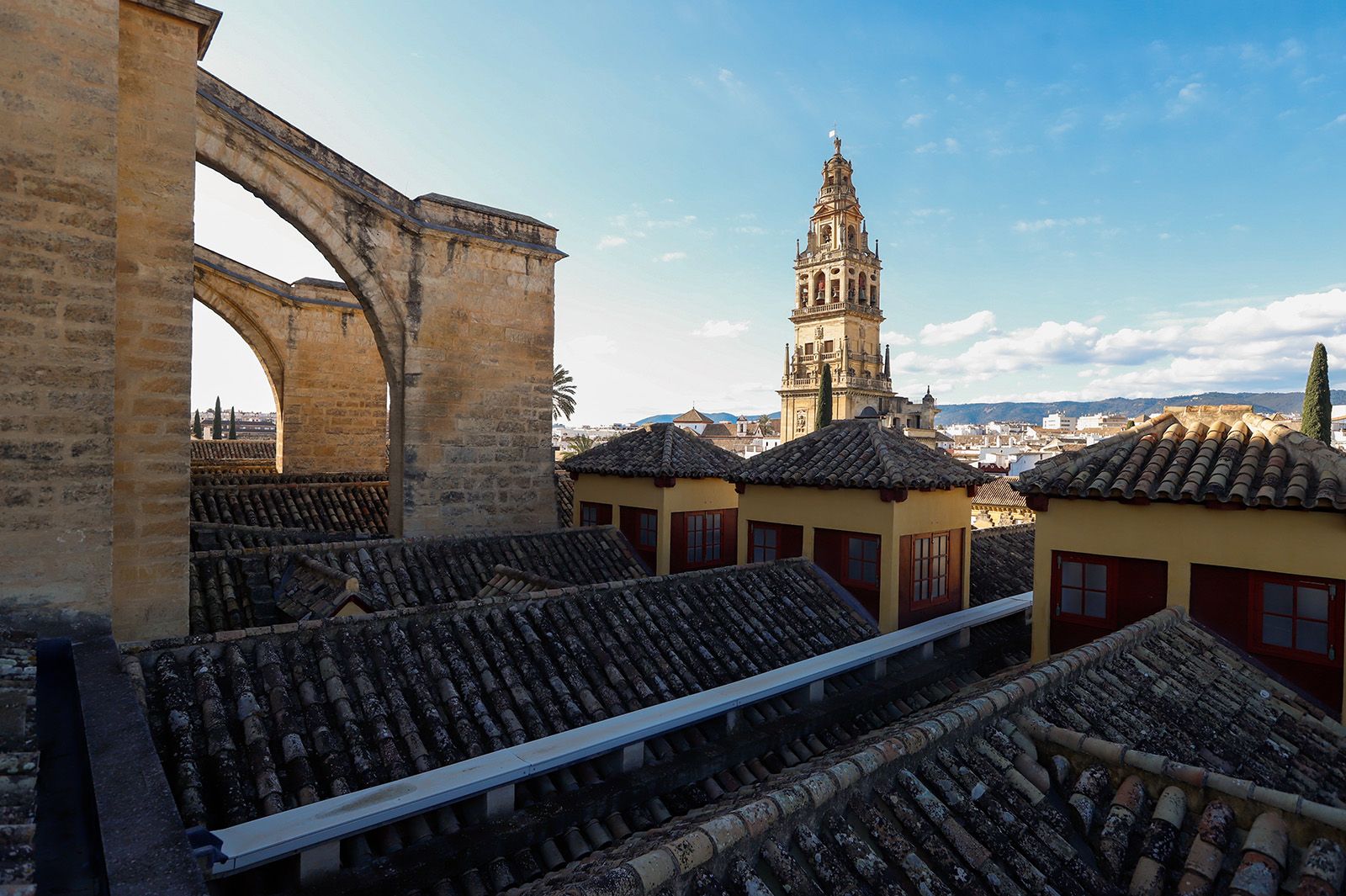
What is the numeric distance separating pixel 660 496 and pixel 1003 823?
9431 mm

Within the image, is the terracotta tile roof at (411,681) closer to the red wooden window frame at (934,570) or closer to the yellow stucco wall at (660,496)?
the red wooden window frame at (934,570)

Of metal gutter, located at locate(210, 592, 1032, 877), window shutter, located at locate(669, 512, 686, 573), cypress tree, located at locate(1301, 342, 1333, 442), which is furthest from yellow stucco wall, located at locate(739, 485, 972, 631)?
cypress tree, located at locate(1301, 342, 1333, 442)

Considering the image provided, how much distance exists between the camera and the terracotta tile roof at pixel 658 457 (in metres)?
12.4

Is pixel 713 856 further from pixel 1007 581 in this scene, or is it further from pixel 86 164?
pixel 1007 581

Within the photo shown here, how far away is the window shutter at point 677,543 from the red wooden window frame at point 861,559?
12.3 ft

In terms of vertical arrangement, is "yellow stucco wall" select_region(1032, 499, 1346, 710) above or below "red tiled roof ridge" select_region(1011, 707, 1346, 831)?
above

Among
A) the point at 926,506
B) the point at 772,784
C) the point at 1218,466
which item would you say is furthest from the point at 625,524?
the point at 772,784

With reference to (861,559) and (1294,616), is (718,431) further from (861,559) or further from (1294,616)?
(1294,616)

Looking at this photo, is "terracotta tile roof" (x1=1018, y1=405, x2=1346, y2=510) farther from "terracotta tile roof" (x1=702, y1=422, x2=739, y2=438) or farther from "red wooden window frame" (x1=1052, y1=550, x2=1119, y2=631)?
"terracotta tile roof" (x1=702, y1=422, x2=739, y2=438)

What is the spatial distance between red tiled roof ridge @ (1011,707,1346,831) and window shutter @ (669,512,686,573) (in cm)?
852

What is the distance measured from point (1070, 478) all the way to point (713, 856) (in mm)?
6515

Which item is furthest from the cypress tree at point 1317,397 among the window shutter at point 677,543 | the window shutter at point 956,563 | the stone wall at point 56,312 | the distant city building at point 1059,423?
the distant city building at point 1059,423

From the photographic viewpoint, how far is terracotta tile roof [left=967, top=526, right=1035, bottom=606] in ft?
36.7

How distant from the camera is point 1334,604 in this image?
6254 mm
